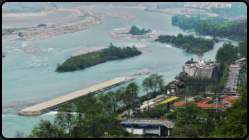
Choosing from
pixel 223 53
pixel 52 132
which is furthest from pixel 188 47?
pixel 52 132

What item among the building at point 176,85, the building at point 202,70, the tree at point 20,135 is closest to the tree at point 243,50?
the building at point 202,70

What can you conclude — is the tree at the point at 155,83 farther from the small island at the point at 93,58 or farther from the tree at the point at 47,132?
the tree at the point at 47,132

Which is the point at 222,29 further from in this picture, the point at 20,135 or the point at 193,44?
the point at 20,135

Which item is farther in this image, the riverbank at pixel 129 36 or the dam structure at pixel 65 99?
the riverbank at pixel 129 36

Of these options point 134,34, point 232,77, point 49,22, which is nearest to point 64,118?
point 232,77

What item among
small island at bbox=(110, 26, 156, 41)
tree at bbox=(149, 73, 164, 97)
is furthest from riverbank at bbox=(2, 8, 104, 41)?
tree at bbox=(149, 73, 164, 97)
